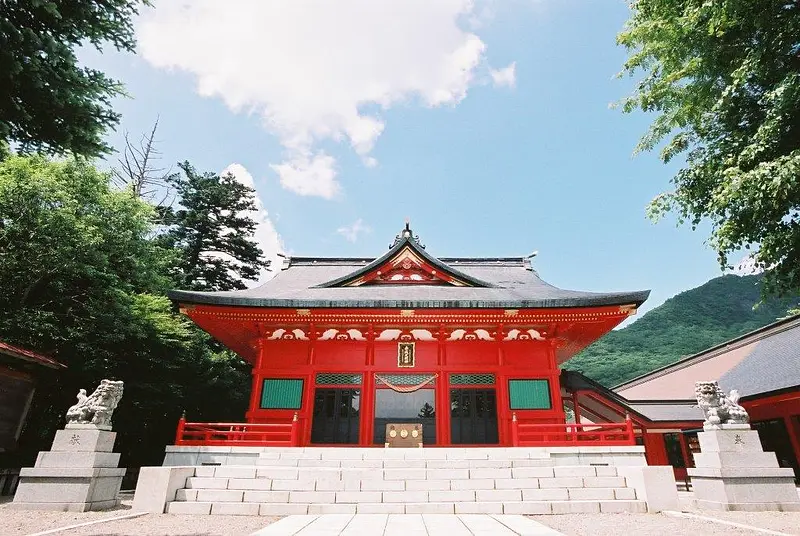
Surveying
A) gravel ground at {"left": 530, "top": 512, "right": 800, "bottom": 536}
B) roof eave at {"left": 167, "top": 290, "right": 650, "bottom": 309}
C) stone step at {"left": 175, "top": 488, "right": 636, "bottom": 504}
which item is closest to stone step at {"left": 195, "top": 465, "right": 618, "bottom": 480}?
stone step at {"left": 175, "top": 488, "right": 636, "bottom": 504}

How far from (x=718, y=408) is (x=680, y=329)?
57.5m

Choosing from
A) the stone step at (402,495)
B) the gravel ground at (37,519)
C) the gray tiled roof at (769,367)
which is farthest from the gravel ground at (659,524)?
the gray tiled roof at (769,367)

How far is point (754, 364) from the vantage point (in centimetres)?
1730

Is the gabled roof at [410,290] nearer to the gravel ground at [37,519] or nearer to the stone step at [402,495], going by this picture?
the stone step at [402,495]

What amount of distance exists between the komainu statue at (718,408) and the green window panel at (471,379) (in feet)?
19.6

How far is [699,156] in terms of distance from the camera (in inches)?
503

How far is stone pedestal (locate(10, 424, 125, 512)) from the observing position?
765cm

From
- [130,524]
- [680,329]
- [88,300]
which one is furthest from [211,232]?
[680,329]

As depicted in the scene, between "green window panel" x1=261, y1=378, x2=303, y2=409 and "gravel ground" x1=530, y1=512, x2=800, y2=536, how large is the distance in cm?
807

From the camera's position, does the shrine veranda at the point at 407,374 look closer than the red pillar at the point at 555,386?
Yes

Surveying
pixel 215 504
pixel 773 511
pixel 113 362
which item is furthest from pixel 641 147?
pixel 113 362

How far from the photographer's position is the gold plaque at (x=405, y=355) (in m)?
13.5

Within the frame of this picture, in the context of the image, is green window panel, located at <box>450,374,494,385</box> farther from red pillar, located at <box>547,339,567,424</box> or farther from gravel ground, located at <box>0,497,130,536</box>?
gravel ground, located at <box>0,497,130,536</box>

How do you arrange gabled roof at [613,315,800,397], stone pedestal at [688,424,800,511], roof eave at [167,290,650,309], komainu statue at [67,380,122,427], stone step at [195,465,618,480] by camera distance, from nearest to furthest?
1. stone pedestal at [688,424,800,511]
2. komainu statue at [67,380,122,427]
3. stone step at [195,465,618,480]
4. roof eave at [167,290,650,309]
5. gabled roof at [613,315,800,397]
